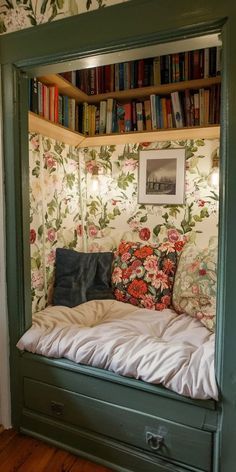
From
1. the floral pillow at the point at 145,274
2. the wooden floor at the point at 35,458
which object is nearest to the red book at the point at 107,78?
the floral pillow at the point at 145,274

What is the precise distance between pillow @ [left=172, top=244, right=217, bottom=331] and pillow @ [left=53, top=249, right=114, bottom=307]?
1.53ft

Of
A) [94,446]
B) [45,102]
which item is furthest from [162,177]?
[94,446]

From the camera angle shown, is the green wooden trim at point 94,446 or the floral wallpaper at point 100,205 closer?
the green wooden trim at point 94,446

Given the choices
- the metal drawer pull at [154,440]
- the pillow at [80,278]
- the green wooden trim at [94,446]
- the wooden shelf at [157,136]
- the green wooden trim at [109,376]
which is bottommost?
the green wooden trim at [94,446]

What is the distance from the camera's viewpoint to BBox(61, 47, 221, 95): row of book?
6.34ft

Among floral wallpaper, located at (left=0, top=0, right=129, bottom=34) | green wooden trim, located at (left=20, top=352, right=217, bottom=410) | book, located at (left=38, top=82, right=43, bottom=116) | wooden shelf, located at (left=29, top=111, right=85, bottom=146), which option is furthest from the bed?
floral wallpaper, located at (left=0, top=0, right=129, bottom=34)

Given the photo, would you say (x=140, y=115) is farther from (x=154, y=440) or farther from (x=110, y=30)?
(x=154, y=440)

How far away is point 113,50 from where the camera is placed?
1.29 metres

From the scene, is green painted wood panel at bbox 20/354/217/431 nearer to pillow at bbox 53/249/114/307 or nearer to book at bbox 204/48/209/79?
pillow at bbox 53/249/114/307

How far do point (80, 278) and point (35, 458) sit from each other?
0.96 m

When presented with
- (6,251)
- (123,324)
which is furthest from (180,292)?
(6,251)

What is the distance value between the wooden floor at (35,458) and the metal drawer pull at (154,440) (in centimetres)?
26

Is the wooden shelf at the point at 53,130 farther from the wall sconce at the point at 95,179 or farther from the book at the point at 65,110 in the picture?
the wall sconce at the point at 95,179

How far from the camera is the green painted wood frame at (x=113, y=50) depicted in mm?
1128
